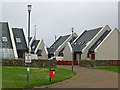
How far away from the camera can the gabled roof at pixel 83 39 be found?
46.7 metres

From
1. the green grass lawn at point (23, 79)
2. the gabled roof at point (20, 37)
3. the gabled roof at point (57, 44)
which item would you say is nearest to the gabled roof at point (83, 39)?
the gabled roof at point (57, 44)

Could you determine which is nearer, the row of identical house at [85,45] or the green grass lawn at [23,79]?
the green grass lawn at [23,79]

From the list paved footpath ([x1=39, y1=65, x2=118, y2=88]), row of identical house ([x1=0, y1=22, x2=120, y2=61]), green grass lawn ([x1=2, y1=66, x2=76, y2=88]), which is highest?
row of identical house ([x1=0, y1=22, x2=120, y2=61])

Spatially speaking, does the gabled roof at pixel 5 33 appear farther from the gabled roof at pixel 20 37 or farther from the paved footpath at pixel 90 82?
the paved footpath at pixel 90 82

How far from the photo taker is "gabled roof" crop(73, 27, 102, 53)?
153ft

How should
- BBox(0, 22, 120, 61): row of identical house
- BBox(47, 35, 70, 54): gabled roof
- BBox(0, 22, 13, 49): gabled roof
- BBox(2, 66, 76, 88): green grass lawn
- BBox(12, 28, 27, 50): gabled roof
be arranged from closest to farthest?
BBox(2, 66, 76, 88): green grass lawn, BBox(0, 22, 13, 49): gabled roof, BBox(0, 22, 120, 61): row of identical house, BBox(12, 28, 27, 50): gabled roof, BBox(47, 35, 70, 54): gabled roof

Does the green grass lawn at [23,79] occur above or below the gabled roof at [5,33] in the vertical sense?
below

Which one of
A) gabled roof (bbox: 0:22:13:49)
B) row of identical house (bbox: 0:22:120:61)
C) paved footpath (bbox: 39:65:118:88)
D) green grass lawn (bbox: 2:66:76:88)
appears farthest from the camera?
row of identical house (bbox: 0:22:120:61)

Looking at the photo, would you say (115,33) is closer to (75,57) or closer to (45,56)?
(75,57)

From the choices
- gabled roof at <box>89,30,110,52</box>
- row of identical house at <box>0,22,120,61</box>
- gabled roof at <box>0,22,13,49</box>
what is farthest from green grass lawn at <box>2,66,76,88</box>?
gabled roof at <box>89,30,110,52</box>

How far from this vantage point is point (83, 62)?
38062mm

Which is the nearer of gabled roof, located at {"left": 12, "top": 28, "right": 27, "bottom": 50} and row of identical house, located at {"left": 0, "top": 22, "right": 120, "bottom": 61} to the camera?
row of identical house, located at {"left": 0, "top": 22, "right": 120, "bottom": 61}

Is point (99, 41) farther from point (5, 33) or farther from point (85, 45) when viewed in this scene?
point (5, 33)

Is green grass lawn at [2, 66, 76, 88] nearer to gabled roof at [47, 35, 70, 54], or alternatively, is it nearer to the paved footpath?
the paved footpath
